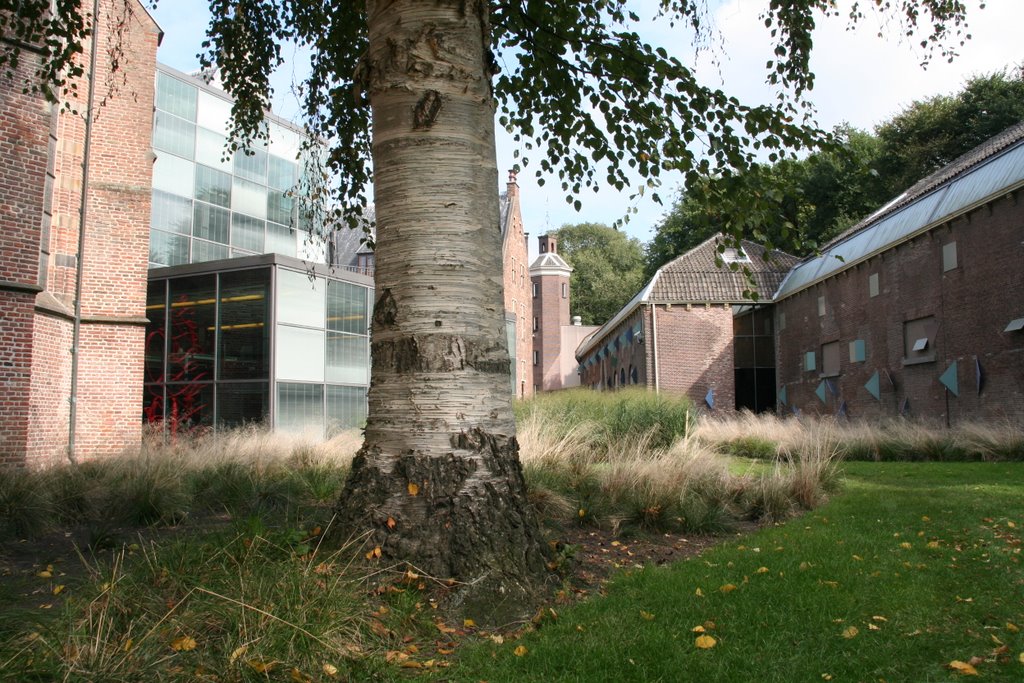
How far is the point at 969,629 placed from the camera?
12.6 ft

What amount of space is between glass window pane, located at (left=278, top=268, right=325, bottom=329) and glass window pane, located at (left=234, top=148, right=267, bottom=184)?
34.4 feet

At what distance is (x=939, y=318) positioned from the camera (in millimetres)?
20297

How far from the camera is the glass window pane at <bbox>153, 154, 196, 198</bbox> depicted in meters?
25.9

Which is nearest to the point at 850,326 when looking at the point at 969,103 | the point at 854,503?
the point at 969,103

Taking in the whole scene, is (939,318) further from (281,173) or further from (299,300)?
(281,173)

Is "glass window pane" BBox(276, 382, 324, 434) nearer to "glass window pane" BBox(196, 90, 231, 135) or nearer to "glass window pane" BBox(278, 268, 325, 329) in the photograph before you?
"glass window pane" BBox(278, 268, 325, 329)

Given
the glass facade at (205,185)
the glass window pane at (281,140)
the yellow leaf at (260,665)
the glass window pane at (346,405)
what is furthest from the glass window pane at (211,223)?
the yellow leaf at (260,665)

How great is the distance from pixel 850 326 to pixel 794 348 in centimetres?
438

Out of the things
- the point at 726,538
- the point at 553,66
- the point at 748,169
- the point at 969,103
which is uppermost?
the point at 969,103

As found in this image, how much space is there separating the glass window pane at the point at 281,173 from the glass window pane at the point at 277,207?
360mm

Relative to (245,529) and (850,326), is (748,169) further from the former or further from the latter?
(850,326)

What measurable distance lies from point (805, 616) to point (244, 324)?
57.2 ft

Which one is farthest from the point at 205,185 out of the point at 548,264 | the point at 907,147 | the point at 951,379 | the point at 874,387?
the point at 548,264

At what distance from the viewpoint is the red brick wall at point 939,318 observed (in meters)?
17.5
